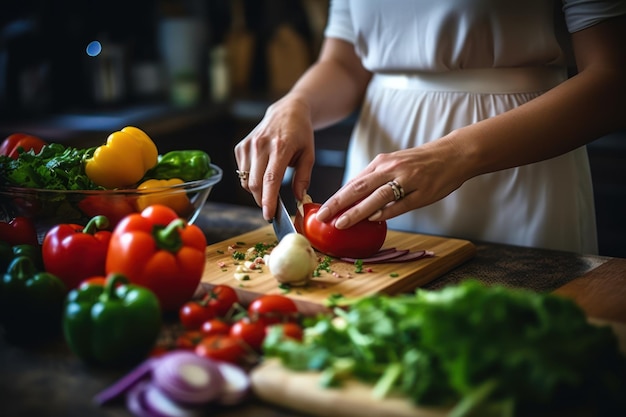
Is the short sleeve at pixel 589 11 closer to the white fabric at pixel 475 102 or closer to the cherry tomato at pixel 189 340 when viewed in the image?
the white fabric at pixel 475 102

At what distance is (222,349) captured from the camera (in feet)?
3.07

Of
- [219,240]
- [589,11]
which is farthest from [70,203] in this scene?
[589,11]

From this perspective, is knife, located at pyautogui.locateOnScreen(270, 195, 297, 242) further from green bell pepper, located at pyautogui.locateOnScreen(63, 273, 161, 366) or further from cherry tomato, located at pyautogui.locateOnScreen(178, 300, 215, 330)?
green bell pepper, located at pyautogui.locateOnScreen(63, 273, 161, 366)

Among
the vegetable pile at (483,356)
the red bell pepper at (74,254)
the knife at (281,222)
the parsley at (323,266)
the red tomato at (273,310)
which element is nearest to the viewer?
the vegetable pile at (483,356)

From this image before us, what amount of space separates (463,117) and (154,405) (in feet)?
3.63

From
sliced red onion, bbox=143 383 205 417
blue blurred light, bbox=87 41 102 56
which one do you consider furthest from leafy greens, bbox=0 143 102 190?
blue blurred light, bbox=87 41 102 56

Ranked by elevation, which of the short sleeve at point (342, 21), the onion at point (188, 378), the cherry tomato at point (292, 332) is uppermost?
the short sleeve at point (342, 21)

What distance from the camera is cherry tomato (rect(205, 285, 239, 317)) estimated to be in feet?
3.63

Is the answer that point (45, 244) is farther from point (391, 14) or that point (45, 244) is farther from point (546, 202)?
point (546, 202)

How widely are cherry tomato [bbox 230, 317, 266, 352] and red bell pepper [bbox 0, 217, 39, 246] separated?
562 mm

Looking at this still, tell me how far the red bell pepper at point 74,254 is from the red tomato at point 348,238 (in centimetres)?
39

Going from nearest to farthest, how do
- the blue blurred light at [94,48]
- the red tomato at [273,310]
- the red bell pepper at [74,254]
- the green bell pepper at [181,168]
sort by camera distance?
1. the red tomato at [273,310]
2. the red bell pepper at [74,254]
3. the green bell pepper at [181,168]
4. the blue blurred light at [94,48]

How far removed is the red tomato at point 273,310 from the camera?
3.38ft

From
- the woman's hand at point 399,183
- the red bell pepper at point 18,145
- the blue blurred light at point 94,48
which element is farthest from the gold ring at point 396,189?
the blue blurred light at point 94,48
